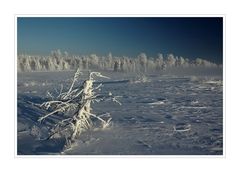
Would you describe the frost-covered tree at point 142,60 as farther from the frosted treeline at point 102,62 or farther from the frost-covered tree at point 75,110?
the frost-covered tree at point 75,110

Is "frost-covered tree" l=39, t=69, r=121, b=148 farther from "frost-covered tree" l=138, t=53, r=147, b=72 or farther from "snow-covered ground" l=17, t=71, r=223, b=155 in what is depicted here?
"frost-covered tree" l=138, t=53, r=147, b=72

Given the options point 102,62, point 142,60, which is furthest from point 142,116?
point 102,62

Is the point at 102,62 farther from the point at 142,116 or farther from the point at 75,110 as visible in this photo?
the point at 142,116

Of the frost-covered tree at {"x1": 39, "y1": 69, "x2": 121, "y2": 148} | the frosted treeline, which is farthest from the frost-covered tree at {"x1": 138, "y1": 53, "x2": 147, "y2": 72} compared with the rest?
the frost-covered tree at {"x1": 39, "y1": 69, "x2": 121, "y2": 148}
